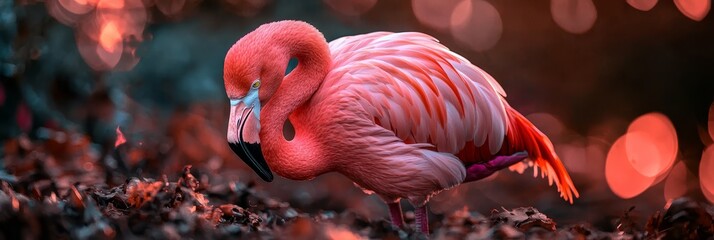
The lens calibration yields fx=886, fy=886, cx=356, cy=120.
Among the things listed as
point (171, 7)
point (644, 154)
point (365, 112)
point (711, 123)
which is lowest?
point (644, 154)

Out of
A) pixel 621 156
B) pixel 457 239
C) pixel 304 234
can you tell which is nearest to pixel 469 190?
pixel 621 156

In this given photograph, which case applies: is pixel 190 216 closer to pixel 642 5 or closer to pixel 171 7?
pixel 171 7

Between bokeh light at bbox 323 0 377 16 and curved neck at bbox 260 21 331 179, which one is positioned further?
bokeh light at bbox 323 0 377 16

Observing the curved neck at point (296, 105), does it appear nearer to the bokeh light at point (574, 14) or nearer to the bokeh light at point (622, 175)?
the bokeh light at point (622, 175)

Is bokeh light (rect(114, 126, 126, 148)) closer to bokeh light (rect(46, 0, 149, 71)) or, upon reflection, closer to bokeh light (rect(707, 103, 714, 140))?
bokeh light (rect(46, 0, 149, 71))

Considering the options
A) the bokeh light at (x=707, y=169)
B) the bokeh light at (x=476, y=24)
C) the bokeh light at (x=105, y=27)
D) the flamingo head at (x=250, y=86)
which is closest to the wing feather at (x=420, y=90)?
the flamingo head at (x=250, y=86)

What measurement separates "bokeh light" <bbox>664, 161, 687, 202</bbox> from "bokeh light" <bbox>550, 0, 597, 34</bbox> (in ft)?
3.90

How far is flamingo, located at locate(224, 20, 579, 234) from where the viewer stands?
8.46 feet

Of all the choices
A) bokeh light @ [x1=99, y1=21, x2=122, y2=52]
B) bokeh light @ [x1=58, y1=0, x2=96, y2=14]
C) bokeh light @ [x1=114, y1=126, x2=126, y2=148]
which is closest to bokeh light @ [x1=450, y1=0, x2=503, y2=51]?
bokeh light @ [x1=99, y1=21, x2=122, y2=52]

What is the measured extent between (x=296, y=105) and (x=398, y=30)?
306cm

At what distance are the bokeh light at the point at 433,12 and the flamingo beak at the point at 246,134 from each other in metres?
3.52

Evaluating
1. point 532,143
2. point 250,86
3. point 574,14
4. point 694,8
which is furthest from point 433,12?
point 250,86

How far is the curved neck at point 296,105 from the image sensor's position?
2.66 m

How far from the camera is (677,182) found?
6340 mm
